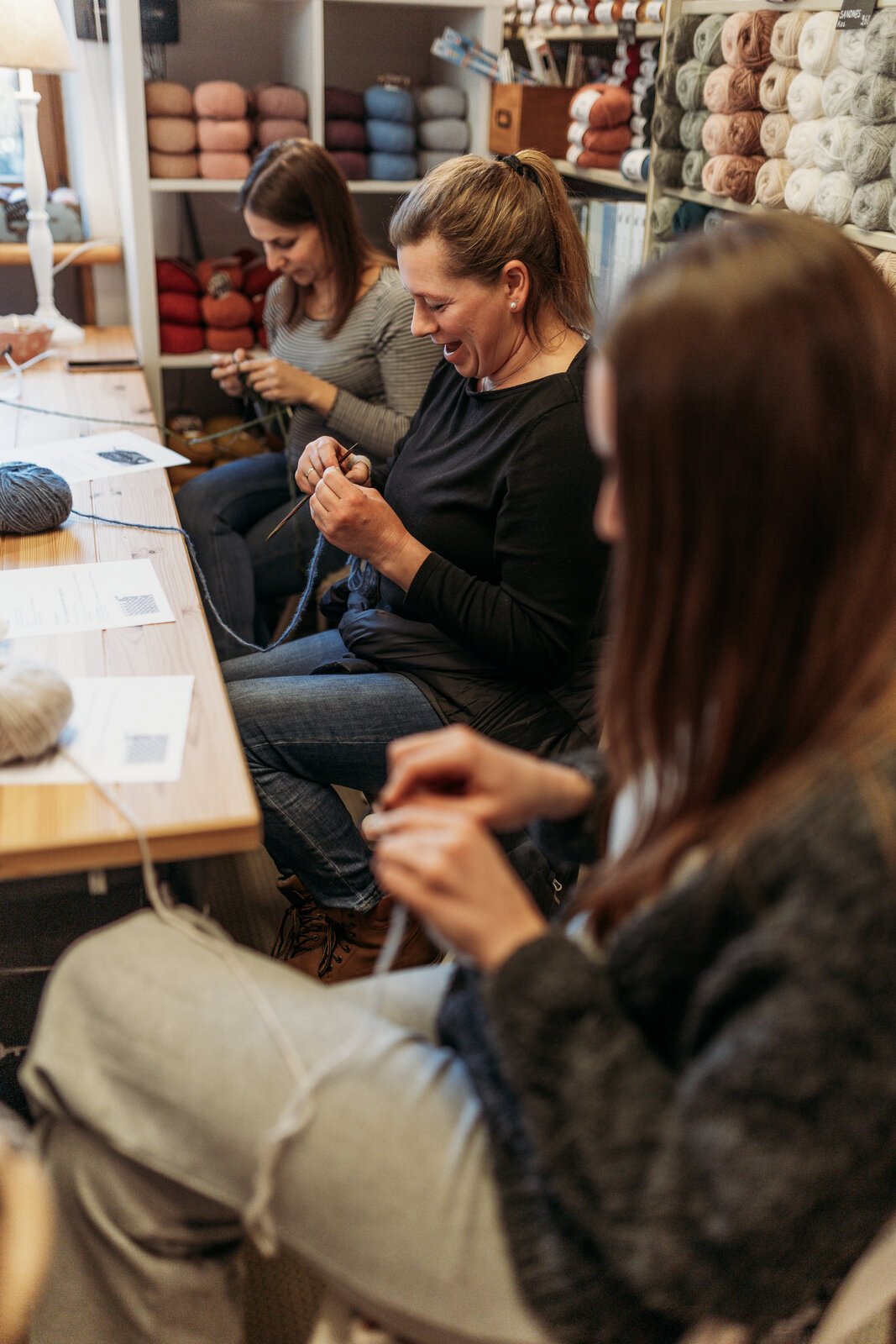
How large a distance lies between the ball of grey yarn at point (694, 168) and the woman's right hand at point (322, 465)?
1003 mm

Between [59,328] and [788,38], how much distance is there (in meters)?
1.61

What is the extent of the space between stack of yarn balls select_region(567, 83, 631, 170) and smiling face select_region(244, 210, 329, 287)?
75 cm

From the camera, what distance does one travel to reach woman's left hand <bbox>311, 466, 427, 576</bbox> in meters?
1.46

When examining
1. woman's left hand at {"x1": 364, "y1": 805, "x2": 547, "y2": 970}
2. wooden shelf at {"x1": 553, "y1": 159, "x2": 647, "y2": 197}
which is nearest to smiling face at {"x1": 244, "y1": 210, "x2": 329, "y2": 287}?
wooden shelf at {"x1": 553, "y1": 159, "x2": 647, "y2": 197}

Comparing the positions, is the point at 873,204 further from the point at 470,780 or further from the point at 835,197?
the point at 470,780

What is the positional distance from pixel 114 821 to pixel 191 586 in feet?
1.76

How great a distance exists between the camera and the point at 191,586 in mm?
1438

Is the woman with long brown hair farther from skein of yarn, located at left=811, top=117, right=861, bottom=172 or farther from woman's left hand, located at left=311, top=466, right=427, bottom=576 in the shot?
skein of yarn, located at left=811, top=117, right=861, bottom=172

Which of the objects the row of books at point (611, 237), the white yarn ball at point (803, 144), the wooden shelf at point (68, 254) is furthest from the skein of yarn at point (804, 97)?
the wooden shelf at point (68, 254)

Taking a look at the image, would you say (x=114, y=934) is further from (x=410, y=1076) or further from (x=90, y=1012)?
(x=410, y=1076)

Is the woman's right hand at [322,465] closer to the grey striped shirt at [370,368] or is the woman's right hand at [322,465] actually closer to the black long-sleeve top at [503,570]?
the black long-sleeve top at [503,570]

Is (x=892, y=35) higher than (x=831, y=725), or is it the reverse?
(x=892, y=35)

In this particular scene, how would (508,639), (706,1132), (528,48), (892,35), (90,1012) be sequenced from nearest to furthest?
(706,1132)
(90,1012)
(508,639)
(892,35)
(528,48)

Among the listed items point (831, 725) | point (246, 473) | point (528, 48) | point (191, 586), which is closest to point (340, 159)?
point (528, 48)
